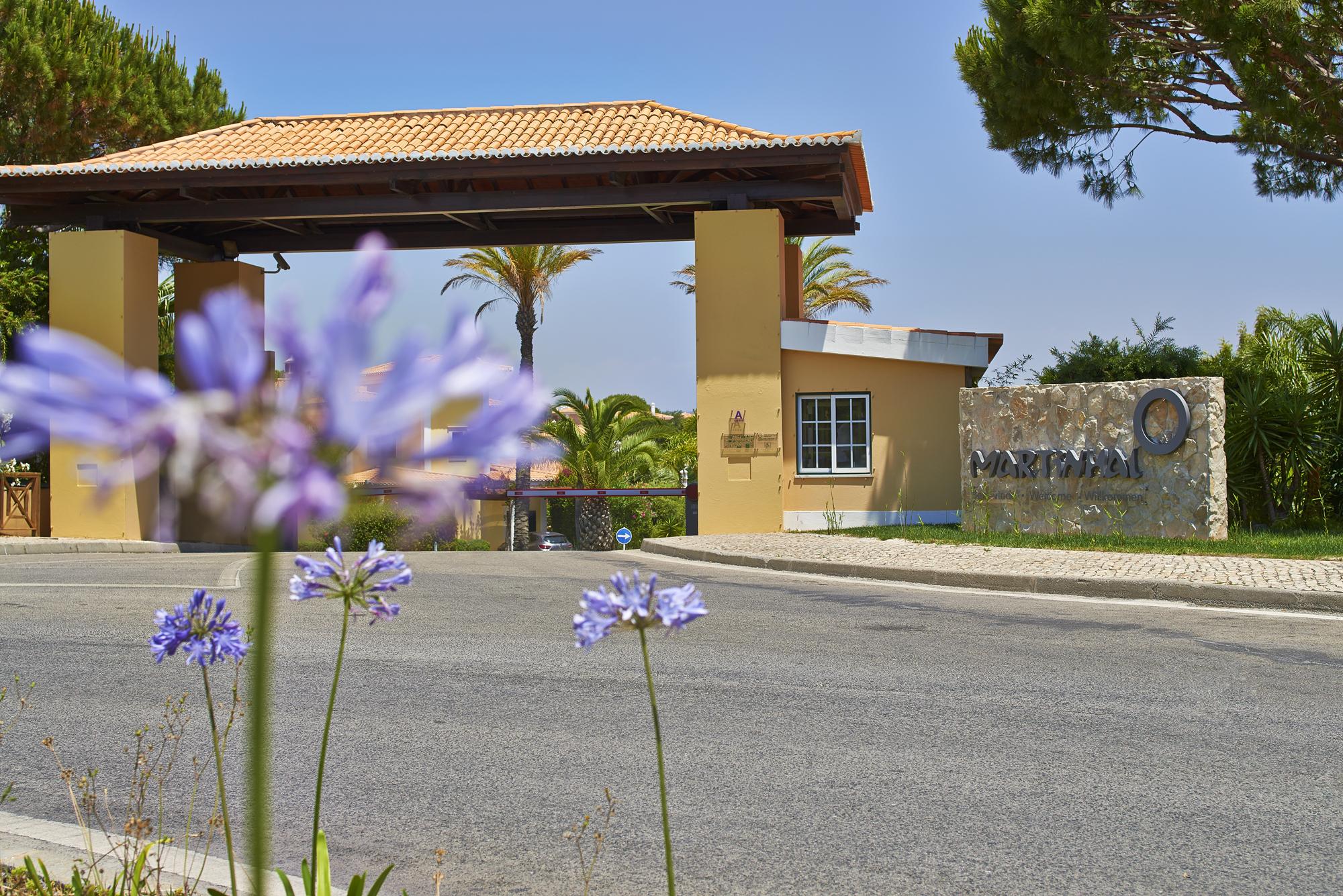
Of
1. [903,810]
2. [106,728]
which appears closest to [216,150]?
[106,728]

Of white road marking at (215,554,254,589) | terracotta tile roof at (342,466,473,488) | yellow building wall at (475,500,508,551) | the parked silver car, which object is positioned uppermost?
terracotta tile roof at (342,466,473,488)

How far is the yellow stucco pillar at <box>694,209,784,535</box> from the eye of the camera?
791 inches

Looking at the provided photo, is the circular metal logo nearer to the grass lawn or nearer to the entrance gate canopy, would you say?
the grass lawn

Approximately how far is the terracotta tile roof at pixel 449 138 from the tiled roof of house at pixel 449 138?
0.9 inches

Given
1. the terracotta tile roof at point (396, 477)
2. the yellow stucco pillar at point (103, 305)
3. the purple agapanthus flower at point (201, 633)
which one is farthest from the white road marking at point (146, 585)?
the terracotta tile roof at point (396, 477)

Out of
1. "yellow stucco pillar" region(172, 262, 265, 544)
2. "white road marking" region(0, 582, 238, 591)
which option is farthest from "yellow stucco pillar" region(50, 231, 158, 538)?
"white road marking" region(0, 582, 238, 591)

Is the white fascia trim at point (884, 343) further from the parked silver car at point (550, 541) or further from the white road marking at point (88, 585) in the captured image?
the parked silver car at point (550, 541)

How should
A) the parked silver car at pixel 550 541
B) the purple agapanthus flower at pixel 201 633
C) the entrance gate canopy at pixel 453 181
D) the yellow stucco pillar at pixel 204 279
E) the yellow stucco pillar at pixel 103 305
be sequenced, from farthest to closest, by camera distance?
the parked silver car at pixel 550 541, the yellow stucco pillar at pixel 204 279, the yellow stucco pillar at pixel 103 305, the entrance gate canopy at pixel 453 181, the purple agapanthus flower at pixel 201 633

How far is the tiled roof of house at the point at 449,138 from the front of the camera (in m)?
19.8

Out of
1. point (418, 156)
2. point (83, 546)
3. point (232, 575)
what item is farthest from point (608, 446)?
point (232, 575)

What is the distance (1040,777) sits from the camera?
5305 mm

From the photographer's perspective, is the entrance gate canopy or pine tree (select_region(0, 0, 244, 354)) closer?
the entrance gate canopy

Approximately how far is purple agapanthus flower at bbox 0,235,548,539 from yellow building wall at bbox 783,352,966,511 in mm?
20319

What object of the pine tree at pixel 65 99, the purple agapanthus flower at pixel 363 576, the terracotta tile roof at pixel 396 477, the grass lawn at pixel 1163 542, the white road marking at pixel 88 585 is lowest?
the white road marking at pixel 88 585
